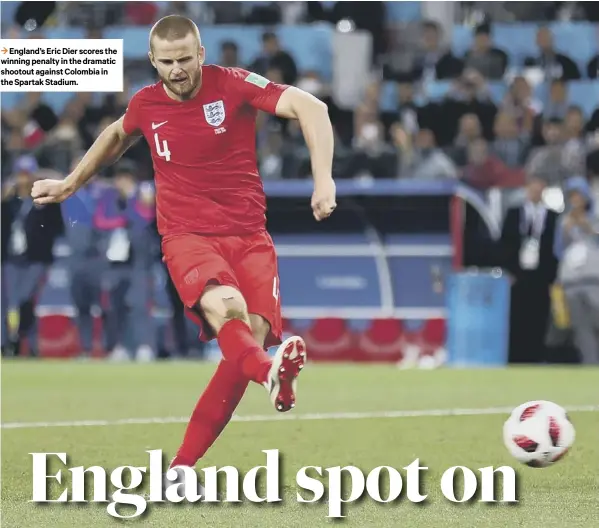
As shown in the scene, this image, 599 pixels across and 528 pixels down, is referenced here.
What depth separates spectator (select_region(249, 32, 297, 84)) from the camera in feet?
62.6

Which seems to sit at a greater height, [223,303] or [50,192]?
[50,192]

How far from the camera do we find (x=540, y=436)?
273 inches

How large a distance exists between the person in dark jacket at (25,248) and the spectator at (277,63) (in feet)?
11.5

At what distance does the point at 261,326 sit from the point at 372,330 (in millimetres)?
10031

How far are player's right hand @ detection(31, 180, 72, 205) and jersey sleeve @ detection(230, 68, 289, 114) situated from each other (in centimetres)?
102

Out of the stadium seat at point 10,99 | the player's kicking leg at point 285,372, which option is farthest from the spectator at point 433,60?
the player's kicking leg at point 285,372

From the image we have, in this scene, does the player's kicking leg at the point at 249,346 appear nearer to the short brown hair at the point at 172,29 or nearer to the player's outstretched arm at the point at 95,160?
the player's outstretched arm at the point at 95,160

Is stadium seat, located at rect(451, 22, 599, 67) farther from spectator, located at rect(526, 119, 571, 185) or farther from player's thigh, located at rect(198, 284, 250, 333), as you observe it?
player's thigh, located at rect(198, 284, 250, 333)

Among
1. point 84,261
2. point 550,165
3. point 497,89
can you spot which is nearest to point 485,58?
point 497,89

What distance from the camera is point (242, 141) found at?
6941 mm

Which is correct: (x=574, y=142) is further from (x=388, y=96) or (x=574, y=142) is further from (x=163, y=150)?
(x=163, y=150)

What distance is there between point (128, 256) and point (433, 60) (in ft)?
16.9

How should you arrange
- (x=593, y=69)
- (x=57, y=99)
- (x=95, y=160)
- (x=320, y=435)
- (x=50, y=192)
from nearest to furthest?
(x=95, y=160)
(x=50, y=192)
(x=320, y=435)
(x=593, y=69)
(x=57, y=99)

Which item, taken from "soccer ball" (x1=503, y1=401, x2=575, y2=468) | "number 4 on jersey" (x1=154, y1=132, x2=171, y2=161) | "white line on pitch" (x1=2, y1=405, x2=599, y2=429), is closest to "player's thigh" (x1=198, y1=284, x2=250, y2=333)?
"number 4 on jersey" (x1=154, y1=132, x2=171, y2=161)
